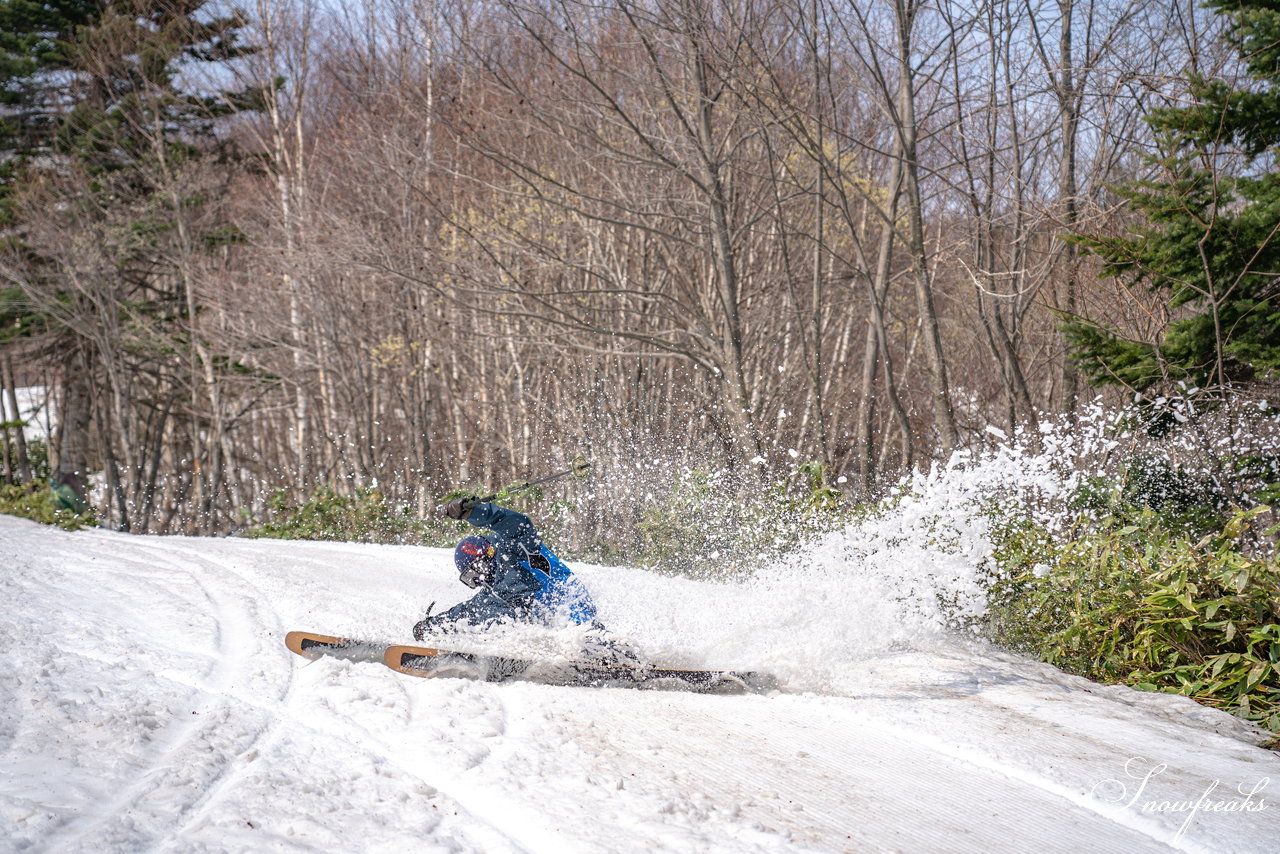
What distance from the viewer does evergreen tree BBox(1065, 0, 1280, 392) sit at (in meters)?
6.15

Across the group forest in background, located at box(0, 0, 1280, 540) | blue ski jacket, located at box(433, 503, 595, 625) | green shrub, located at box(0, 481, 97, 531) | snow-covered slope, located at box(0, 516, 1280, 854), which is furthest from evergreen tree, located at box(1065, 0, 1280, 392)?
green shrub, located at box(0, 481, 97, 531)

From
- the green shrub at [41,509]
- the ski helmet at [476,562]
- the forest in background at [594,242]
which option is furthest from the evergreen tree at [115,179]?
the ski helmet at [476,562]

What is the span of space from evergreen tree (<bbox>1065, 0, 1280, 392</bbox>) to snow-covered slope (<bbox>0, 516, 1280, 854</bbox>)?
7.94ft

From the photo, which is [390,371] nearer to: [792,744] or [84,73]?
[84,73]

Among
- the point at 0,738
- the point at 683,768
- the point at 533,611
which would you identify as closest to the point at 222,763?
the point at 0,738

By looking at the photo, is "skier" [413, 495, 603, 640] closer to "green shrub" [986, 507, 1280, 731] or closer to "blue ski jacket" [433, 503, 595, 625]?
"blue ski jacket" [433, 503, 595, 625]

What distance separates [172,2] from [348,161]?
6.65 metres

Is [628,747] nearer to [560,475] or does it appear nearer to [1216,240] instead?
[560,475]

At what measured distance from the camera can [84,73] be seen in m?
20.4

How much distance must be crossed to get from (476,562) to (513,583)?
31 cm

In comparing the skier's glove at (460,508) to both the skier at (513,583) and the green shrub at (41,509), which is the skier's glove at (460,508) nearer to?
the skier at (513,583)

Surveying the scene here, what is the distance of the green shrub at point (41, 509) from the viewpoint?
42.5ft

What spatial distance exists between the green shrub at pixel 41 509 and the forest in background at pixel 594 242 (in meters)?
2.69

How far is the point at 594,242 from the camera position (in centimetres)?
1371
